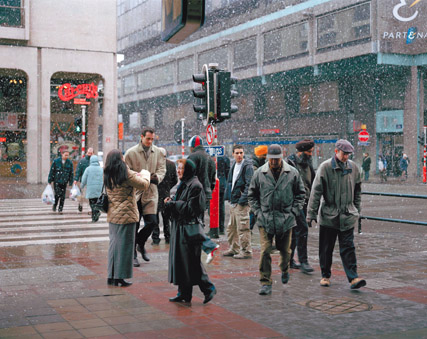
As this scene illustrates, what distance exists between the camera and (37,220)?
1412cm

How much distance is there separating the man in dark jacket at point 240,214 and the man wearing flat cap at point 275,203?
2.12 meters

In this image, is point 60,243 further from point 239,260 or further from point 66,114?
point 66,114

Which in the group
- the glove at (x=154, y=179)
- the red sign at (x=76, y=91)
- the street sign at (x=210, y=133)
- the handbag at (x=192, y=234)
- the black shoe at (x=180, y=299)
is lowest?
the black shoe at (x=180, y=299)

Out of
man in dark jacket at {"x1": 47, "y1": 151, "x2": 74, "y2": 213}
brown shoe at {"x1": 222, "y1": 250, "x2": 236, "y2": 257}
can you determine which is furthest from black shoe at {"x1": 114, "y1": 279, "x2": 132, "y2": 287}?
→ man in dark jacket at {"x1": 47, "y1": 151, "x2": 74, "y2": 213}

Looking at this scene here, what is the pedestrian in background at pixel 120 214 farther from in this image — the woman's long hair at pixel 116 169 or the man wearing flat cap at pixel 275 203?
the man wearing flat cap at pixel 275 203

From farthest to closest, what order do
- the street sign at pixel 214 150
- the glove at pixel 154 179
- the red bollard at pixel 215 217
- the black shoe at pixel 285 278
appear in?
the street sign at pixel 214 150, the red bollard at pixel 215 217, the glove at pixel 154 179, the black shoe at pixel 285 278

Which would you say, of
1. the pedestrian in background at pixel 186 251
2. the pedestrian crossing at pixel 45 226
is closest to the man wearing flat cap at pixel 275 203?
the pedestrian in background at pixel 186 251

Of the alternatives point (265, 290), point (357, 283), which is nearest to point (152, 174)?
point (265, 290)

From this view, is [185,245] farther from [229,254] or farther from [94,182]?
[94,182]

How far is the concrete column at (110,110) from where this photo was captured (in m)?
34.3

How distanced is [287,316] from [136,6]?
6539cm

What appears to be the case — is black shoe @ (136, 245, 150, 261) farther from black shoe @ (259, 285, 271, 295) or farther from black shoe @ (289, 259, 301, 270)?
black shoe @ (259, 285, 271, 295)

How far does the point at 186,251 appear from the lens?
621 centimetres

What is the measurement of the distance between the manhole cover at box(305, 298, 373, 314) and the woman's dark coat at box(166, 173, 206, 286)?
1205 mm
